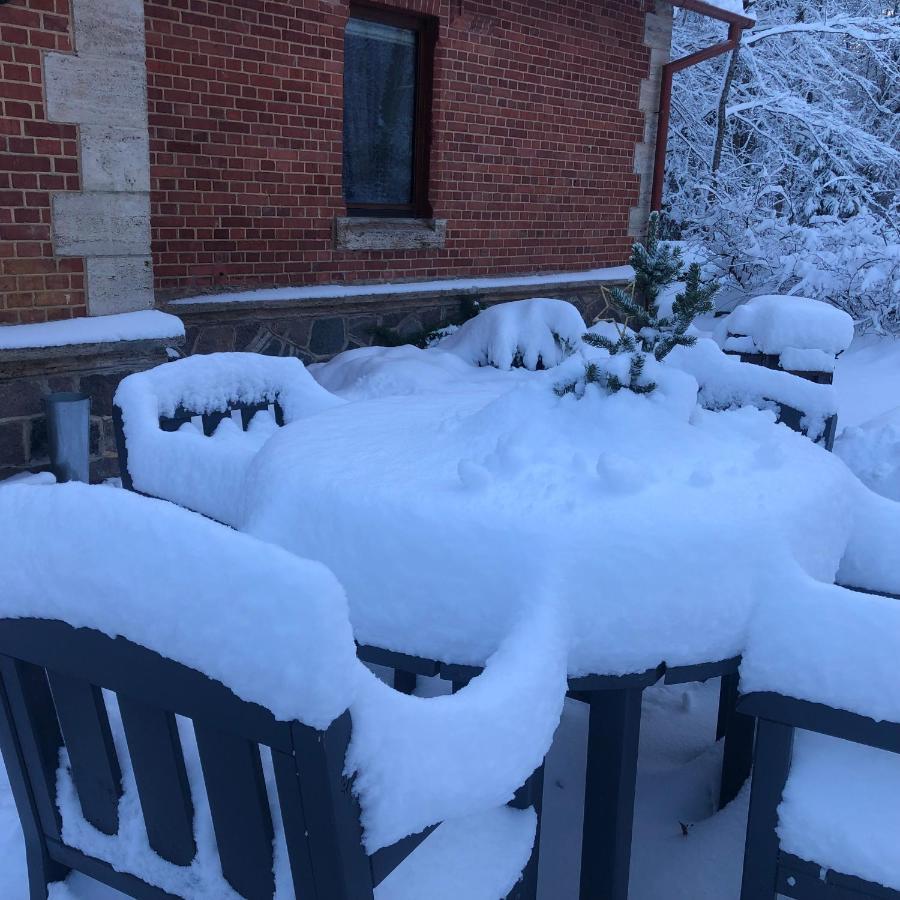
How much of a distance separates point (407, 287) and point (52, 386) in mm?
2752

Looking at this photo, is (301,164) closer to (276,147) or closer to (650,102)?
(276,147)

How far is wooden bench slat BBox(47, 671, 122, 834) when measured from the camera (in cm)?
111

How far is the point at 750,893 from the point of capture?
1.38m

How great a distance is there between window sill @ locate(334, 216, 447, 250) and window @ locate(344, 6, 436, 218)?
0.48ft

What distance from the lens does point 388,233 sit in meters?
6.03

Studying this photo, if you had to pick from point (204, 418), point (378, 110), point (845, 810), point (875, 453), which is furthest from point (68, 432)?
point (875, 453)

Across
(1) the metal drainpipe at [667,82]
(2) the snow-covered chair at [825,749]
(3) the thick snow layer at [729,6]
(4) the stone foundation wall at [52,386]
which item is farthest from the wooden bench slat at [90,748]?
(3) the thick snow layer at [729,6]

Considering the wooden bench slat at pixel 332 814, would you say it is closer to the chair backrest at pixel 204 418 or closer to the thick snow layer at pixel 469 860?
the thick snow layer at pixel 469 860

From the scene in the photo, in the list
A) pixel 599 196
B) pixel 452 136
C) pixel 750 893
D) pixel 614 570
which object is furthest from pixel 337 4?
pixel 750 893

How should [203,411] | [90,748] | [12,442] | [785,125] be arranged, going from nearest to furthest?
[90,748]
[203,411]
[12,442]
[785,125]

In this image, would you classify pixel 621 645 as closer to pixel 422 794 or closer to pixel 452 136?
pixel 422 794

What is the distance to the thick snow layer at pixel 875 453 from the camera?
4074 millimetres

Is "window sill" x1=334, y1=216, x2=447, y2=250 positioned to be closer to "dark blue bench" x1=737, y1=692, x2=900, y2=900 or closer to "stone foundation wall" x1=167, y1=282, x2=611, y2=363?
"stone foundation wall" x1=167, y1=282, x2=611, y2=363

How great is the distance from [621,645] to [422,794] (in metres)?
0.51
